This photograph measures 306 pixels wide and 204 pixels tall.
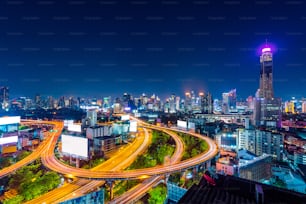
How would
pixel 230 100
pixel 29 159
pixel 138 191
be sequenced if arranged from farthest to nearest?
pixel 230 100 → pixel 29 159 → pixel 138 191

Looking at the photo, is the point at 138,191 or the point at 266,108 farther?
the point at 266,108

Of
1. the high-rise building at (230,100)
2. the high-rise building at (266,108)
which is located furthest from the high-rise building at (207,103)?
the high-rise building at (266,108)

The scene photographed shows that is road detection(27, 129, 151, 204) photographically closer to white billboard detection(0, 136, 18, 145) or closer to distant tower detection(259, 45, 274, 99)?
white billboard detection(0, 136, 18, 145)

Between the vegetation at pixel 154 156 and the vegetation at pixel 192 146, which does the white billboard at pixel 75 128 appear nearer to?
the vegetation at pixel 154 156

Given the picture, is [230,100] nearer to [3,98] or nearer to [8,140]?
[3,98]

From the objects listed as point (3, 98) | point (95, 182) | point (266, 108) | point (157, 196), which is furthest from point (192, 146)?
point (3, 98)

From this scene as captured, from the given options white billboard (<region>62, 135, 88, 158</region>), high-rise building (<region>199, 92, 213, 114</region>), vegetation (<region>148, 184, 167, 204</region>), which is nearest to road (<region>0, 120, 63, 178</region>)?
white billboard (<region>62, 135, 88, 158</region>)

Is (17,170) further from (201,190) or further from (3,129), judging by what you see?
(201,190)
